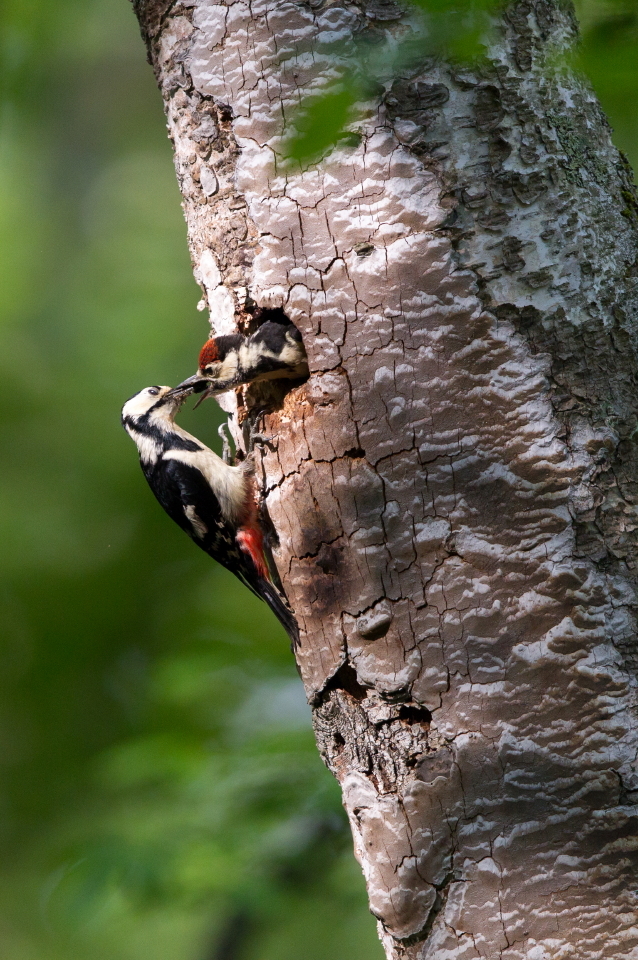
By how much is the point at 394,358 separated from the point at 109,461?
5.17m

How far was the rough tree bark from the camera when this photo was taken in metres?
1.86

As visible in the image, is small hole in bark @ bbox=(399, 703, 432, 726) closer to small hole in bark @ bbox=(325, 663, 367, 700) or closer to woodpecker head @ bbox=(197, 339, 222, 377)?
small hole in bark @ bbox=(325, 663, 367, 700)

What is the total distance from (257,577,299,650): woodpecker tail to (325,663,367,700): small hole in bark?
0.61ft

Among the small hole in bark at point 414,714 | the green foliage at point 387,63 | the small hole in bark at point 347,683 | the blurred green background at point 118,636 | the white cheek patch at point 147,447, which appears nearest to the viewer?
the green foliage at point 387,63

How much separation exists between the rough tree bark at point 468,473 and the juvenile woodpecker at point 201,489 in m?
0.61

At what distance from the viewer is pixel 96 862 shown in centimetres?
390

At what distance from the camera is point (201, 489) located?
3492mm

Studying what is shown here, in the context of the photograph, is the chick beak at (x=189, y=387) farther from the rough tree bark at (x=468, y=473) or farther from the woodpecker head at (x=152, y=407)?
the rough tree bark at (x=468, y=473)

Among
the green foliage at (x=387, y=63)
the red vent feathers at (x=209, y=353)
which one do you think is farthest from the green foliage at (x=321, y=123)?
the red vent feathers at (x=209, y=353)

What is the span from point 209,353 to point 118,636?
450 cm

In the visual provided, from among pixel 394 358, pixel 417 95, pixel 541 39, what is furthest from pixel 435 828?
pixel 541 39

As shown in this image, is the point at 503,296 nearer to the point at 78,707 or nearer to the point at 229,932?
the point at 229,932

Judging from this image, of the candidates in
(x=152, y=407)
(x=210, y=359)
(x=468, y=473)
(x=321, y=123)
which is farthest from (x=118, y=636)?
(x=321, y=123)

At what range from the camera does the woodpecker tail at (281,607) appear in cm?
237
